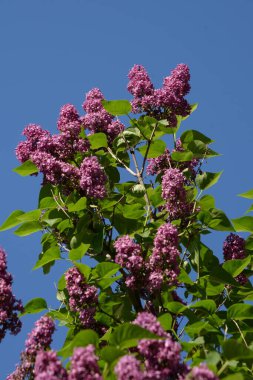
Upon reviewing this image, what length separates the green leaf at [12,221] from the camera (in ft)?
21.2

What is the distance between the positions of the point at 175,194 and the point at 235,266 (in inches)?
34.2

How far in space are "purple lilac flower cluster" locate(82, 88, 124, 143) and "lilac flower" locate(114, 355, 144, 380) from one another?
13.2 ft

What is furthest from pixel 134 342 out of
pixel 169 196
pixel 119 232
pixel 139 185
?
pixel 139 185

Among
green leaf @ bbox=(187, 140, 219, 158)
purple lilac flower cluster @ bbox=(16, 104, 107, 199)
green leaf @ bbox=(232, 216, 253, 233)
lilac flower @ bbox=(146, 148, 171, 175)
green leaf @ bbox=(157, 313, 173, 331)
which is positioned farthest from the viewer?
lilac flower @ bbox=(146, 148, 171, 175)

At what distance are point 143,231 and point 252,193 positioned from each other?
1310mm

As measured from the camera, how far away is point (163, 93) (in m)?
7.20

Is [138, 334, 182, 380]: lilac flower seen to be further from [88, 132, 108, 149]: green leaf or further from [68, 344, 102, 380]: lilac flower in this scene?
[88, 132, 108, 149]: green leaf

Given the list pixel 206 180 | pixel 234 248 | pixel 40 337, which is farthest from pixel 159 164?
pixel 40 337

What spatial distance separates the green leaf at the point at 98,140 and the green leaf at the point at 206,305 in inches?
85.0

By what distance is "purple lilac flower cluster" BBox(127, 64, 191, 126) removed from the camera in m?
7.21

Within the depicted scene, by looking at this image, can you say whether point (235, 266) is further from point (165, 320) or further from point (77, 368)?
point (77, 368)

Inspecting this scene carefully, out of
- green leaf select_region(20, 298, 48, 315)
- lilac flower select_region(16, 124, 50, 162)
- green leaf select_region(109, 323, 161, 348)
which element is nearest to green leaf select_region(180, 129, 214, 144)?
lilac flower select_region(16, 124, 50, 162)

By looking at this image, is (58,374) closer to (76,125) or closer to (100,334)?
(100,334)

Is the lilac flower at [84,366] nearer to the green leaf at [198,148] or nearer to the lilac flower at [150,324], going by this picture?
the lilac flower at [150,324]
